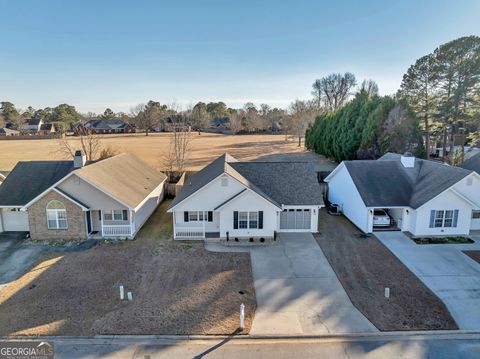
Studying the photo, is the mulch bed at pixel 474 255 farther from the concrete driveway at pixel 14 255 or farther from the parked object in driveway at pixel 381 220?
the concrete driveway at pixel 14 255

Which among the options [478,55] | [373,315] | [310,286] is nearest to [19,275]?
[310,286]

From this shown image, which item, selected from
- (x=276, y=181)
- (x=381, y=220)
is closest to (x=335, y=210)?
(x=381, y=220)

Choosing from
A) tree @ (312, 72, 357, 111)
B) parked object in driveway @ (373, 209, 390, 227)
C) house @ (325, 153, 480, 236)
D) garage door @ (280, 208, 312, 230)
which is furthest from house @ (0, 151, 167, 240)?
tree @ (312, 72, 357, 111)

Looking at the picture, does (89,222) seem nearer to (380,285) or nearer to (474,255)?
(380,285)

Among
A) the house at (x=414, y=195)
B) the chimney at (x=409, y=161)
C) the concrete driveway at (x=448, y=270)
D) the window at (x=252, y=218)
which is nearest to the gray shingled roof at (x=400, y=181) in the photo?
the house at (x=414, y=195)

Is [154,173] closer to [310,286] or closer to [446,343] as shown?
[310,286]
